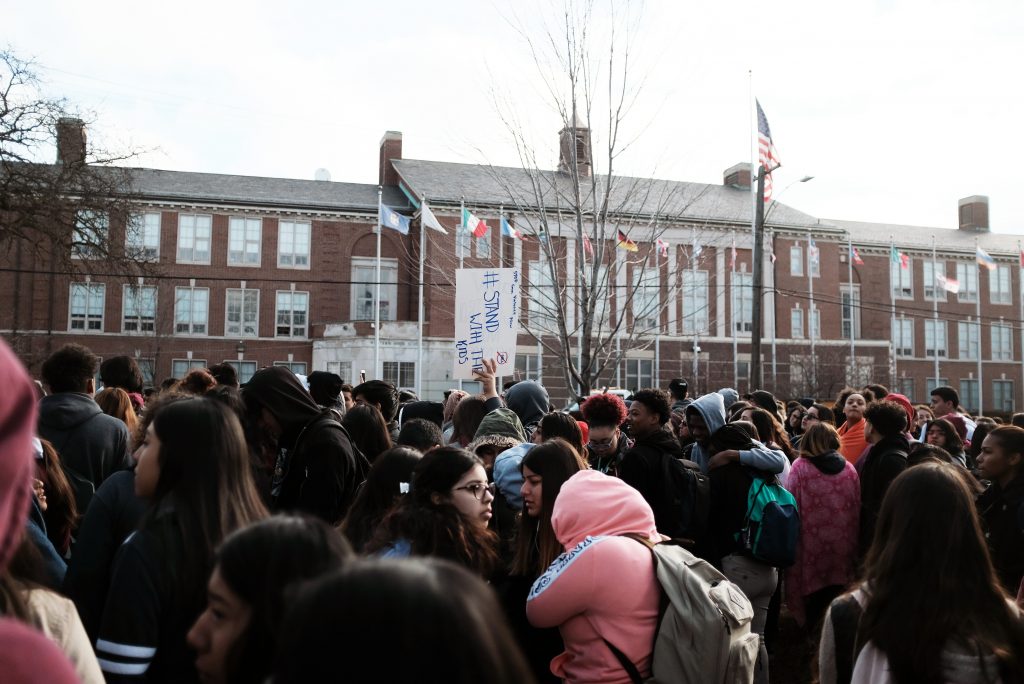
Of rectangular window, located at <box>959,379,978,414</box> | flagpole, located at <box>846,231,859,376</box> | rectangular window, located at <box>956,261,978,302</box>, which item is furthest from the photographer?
rectangular window, located at <box>956,261,978,302</box>

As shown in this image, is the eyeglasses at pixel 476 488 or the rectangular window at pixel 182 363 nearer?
the eyeglasses at pixel 476 488

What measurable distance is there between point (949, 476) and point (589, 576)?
1309 millimetres

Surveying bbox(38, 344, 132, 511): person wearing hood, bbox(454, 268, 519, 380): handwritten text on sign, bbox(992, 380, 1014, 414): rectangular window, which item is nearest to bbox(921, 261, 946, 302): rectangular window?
bbox(992, 380, 1014, 414): rectangular window

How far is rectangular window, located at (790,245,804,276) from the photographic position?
160ft

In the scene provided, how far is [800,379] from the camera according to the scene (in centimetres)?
4516

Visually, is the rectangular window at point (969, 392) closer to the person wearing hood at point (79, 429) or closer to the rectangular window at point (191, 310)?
the rectangular window at point (191, 310)

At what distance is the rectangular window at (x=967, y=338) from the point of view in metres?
54.0

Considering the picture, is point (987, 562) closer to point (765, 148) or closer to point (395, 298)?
point (765, 148)

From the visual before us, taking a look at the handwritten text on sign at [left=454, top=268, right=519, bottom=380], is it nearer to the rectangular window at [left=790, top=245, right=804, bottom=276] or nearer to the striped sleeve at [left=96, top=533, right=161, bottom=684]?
the striped sleeve at [left=96, top=533, right=161, bottom=684]

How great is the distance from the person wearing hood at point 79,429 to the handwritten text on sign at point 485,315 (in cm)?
497

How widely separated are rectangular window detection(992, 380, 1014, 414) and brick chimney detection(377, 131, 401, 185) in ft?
128

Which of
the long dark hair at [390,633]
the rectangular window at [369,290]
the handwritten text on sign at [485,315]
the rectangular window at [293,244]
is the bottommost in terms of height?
the long dark hair at [390,633]

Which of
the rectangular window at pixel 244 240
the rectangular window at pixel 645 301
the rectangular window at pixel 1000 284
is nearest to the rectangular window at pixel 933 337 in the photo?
the rectangular window at pixel 1000 284

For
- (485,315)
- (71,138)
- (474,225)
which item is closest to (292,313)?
(474,225)
